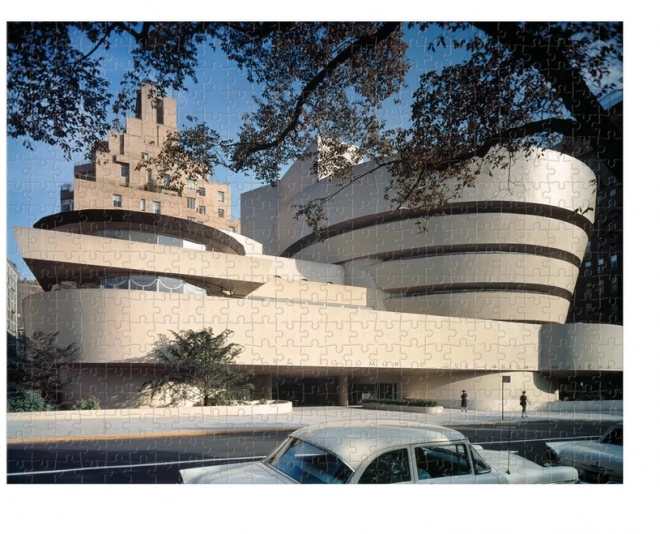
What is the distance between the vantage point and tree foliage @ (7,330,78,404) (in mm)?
18016

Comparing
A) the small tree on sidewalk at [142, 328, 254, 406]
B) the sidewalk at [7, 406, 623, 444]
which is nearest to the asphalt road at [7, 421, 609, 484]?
the sidewalk at [7, 406, 623, 444]

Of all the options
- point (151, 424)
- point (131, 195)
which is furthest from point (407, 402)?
point (131, 195)

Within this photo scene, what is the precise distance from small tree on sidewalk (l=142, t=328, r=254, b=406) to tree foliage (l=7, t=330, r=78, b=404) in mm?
2517

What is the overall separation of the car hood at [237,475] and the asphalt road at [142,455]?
A: 1236 millimetres

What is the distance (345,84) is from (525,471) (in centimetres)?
608

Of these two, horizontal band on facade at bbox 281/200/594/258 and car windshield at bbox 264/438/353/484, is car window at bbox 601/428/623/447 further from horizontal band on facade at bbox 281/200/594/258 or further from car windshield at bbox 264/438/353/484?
horizontal band on facade at bbox 281/200/594/258

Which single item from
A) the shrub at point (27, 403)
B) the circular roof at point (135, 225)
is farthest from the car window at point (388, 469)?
the circular roof at point (135, 225)

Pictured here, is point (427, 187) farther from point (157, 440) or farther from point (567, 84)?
point (157, 440)

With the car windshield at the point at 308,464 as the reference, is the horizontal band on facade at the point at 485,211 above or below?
above

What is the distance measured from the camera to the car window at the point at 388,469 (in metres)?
6.38

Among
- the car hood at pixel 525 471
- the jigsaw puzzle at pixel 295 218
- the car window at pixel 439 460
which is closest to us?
the car window at pixel 439 460

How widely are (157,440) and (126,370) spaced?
11949 mm

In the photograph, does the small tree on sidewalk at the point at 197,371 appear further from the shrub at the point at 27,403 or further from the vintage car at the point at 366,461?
the vintage car at the point at 366,461

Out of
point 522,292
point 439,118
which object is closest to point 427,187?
point 439,118
